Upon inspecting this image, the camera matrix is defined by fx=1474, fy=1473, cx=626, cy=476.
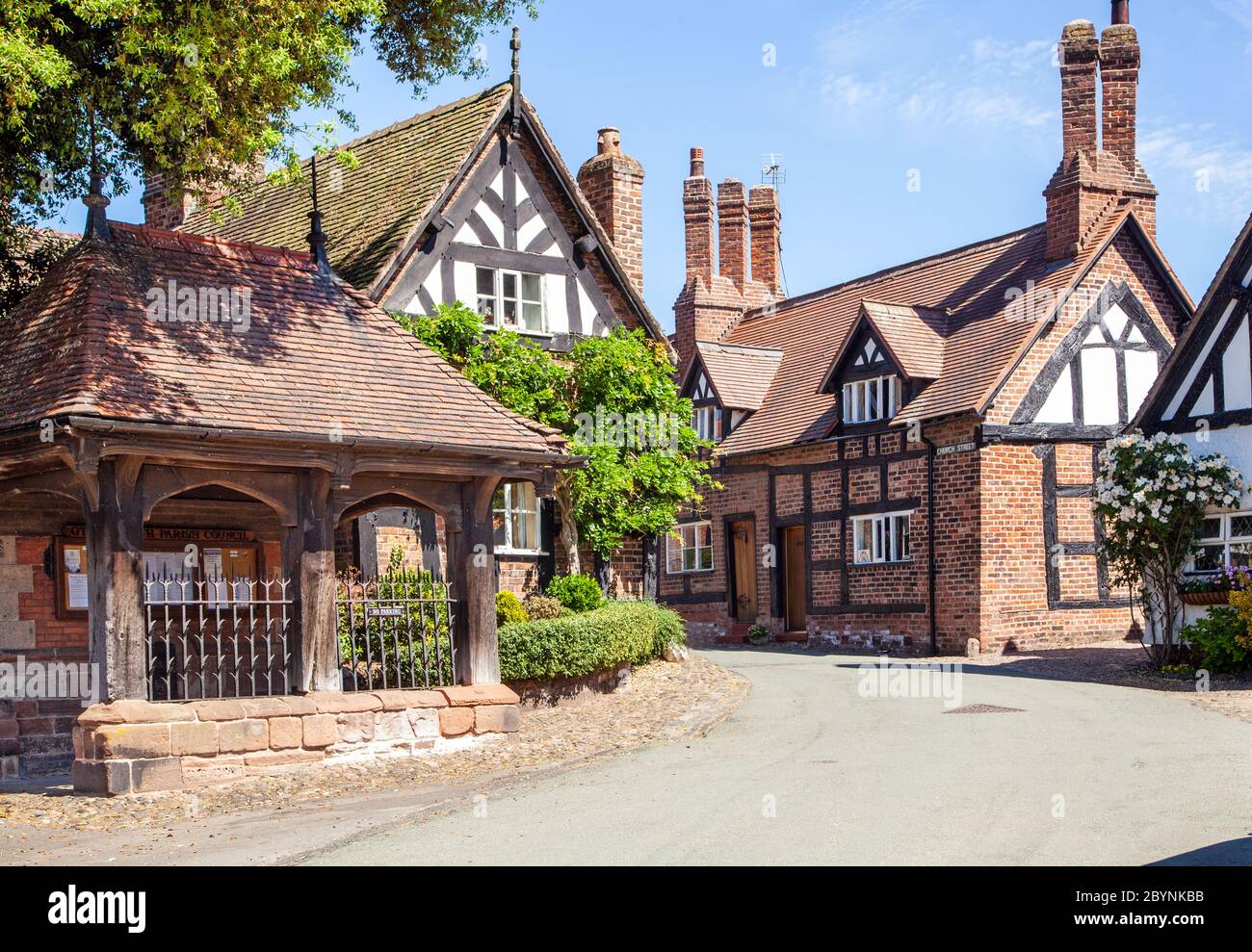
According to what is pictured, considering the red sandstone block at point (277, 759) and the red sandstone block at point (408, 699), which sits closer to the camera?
the red sandstone block at point (277, 759)

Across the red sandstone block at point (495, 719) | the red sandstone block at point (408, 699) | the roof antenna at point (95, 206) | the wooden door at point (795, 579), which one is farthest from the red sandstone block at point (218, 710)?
the wooden door at point (795, 579)

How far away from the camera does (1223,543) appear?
22047 mm

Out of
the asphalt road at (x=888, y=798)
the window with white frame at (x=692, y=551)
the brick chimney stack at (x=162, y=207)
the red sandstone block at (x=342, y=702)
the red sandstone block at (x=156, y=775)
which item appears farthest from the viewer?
the window with white frame at (x=692, y=551)

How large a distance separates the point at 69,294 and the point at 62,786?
4888 millimetres

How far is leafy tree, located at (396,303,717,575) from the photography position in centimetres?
2034

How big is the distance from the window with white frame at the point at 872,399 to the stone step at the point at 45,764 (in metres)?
17.9

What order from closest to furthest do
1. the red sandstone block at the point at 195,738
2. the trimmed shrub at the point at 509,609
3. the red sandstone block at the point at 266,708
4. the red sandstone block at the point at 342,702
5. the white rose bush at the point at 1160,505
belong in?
the red sandstone block at the point at 195,738, the red sandstone block at the point at 266,708, the red sandstone block at the point at 342,702, the trimmed shrub at the point at 509,609, the white rose bush at the point at 1160,505

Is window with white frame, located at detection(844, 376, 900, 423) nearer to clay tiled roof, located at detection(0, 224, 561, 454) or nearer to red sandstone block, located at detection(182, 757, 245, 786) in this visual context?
clay tiled roof, located at detection(0, 224, 561, 454)

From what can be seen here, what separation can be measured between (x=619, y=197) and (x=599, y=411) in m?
4.40

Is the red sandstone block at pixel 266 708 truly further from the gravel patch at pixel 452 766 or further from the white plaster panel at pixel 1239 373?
the white plaster panel at pixel 1239 373

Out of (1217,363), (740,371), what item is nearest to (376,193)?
(1217,363)

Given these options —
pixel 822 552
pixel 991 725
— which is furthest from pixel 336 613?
pixel 822 552

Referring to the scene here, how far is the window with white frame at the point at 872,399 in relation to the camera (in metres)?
29.0

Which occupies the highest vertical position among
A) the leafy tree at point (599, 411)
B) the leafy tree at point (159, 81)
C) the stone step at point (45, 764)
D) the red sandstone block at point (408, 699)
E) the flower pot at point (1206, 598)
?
the leafy tree at point (159, 81)
